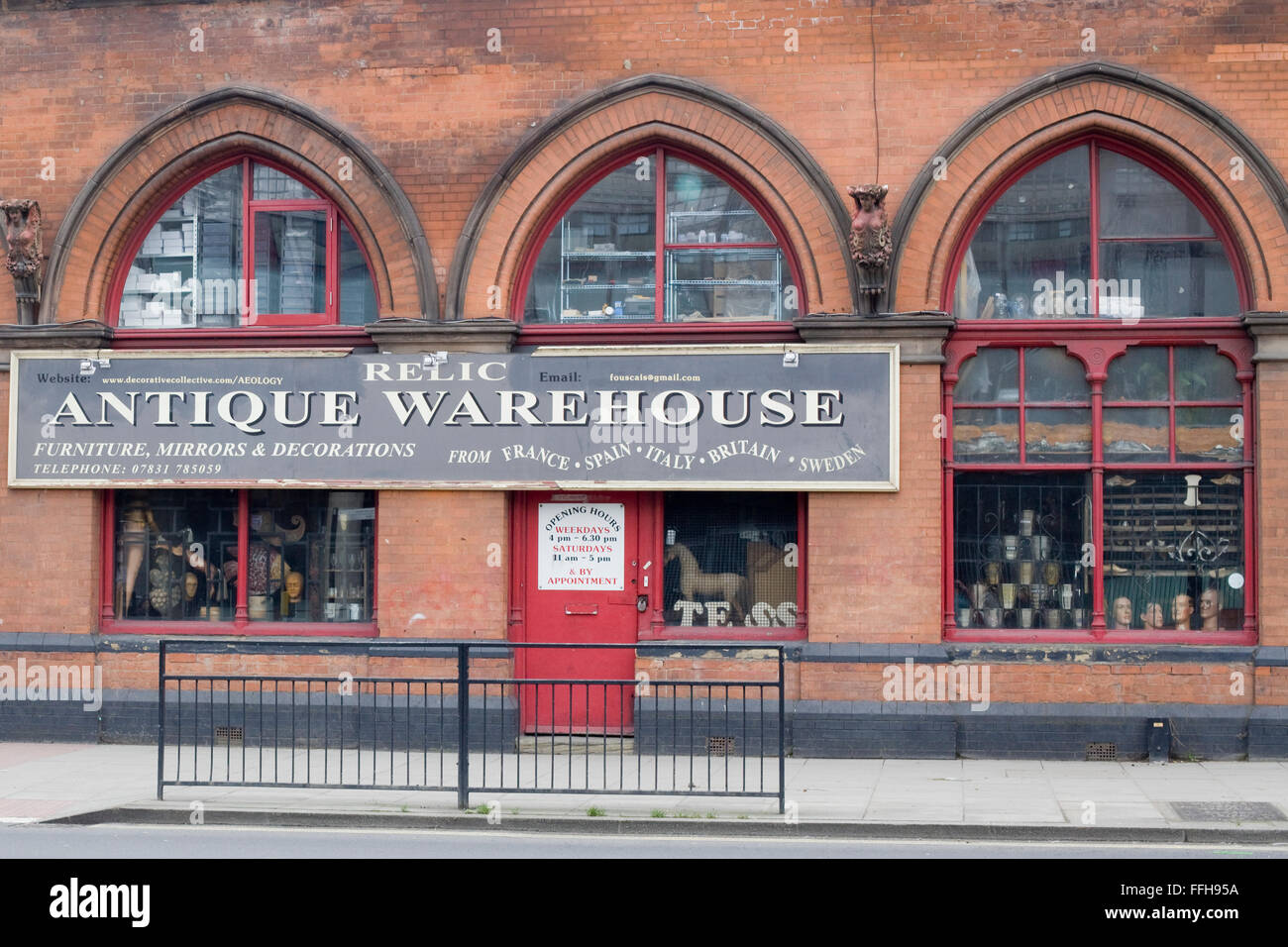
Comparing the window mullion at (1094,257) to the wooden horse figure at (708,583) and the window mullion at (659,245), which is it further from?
the wooden horse figure at (708,583)

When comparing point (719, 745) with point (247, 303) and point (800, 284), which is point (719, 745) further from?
point (247, 303)

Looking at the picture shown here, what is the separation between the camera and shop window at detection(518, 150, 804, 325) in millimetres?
13977

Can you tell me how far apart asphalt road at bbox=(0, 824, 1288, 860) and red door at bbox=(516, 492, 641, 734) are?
3668 mm

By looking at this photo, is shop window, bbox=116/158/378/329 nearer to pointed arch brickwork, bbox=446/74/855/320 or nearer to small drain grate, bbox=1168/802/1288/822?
pointed arch brickwork, bbox=446/74/855/320

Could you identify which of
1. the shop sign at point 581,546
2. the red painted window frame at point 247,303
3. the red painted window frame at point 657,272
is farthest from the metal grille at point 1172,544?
the red painted window frame at point 247,303

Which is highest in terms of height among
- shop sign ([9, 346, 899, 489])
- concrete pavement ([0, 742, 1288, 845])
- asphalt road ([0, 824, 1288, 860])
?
shop sign ([9, 346, 899, 489])

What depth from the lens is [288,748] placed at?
13.6 meters

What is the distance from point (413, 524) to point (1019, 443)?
18.8 feet

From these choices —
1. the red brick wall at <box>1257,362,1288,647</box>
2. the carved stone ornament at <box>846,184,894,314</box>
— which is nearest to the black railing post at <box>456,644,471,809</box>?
the carved stone ornament at <box>846,184,894,314</box>

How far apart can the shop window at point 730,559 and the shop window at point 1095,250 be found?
8.76 feet

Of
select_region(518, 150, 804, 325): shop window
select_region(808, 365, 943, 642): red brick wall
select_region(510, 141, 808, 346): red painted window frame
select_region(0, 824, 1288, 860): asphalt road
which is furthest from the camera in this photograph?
select_region(518, 150, 804, 325): shop window

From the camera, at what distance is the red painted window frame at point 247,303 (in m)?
14.4

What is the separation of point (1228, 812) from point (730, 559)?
5.06 meters

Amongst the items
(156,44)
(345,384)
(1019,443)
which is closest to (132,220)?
(156,44)
